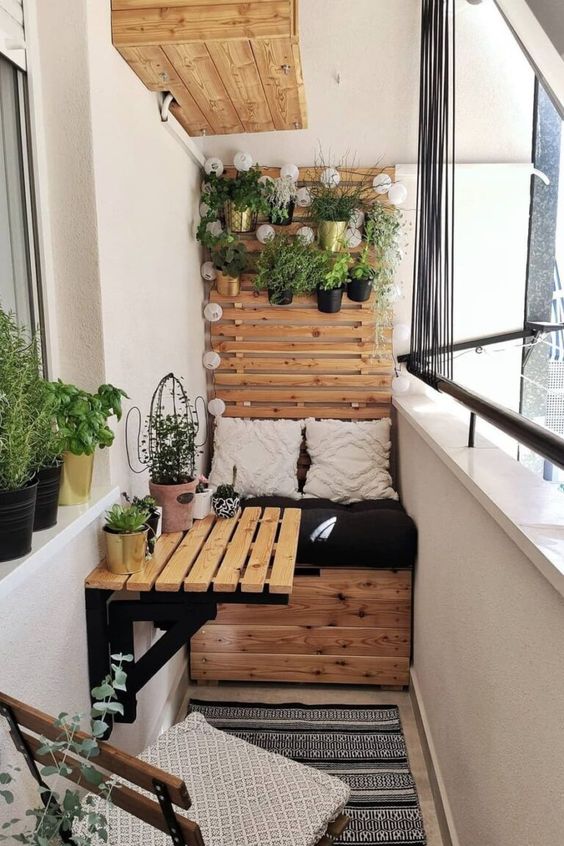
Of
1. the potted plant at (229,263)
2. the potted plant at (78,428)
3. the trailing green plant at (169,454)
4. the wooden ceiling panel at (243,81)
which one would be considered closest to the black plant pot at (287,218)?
the potted plant at (229,263)

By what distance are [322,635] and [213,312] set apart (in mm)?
1690

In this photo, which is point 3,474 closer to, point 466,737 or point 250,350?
point 466,737

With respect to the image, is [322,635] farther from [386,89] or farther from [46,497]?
[386,89]

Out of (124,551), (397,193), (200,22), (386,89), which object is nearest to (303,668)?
(124,551)

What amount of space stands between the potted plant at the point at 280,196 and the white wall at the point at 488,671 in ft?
5.08

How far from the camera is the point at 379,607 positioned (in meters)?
2.96

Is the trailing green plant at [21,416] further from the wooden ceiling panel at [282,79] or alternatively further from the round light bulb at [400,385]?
the round light bulb at [400,385]

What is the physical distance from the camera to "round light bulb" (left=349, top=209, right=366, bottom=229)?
11.6 ft

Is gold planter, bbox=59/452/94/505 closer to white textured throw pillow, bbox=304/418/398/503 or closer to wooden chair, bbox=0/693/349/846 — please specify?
wooden chair, bbox=0/693/349/846

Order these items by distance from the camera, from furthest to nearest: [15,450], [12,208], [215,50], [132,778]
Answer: [215,50]
[12,208]
[15,450]
[132,778]

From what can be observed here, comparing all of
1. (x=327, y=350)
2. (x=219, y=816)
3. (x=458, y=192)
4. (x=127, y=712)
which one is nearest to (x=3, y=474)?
(x=219, y=816)

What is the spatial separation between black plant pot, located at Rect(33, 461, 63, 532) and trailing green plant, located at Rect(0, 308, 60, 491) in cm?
3

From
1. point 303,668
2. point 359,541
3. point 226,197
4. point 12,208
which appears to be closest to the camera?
point 12,208

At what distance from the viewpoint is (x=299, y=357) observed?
12.2 feet
